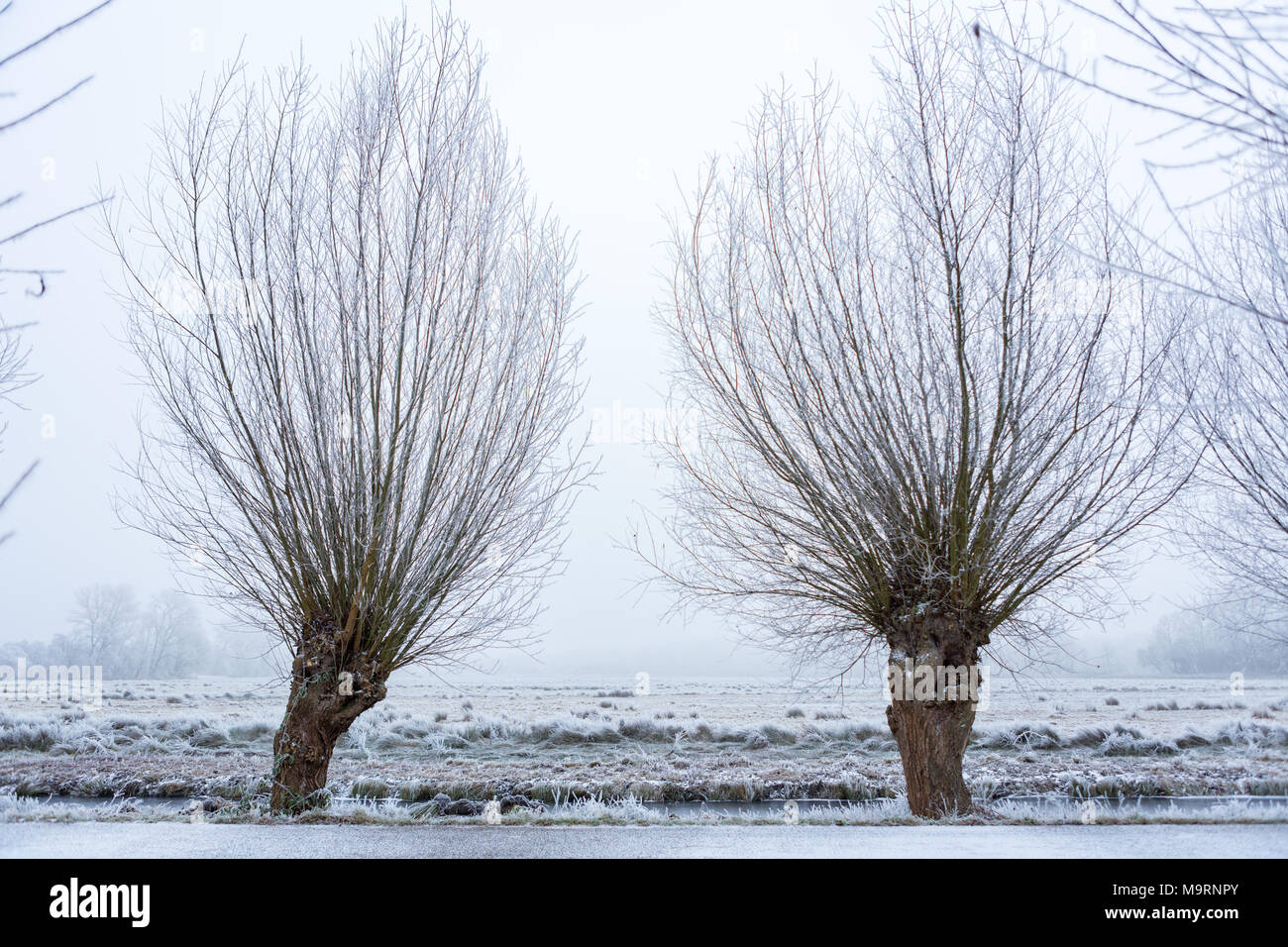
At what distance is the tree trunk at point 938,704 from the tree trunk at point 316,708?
386cm

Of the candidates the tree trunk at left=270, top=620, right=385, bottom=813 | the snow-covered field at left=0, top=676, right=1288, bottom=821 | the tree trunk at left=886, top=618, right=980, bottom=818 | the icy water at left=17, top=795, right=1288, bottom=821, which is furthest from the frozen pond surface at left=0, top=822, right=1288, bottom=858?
the snow-covered field at left=0, top=676, right=1288, bottom=821

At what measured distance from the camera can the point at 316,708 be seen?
5754 mm

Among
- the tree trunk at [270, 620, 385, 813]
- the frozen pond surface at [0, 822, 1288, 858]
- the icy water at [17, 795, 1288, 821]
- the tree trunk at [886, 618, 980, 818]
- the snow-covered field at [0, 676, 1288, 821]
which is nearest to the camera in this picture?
the frozen pond surface at [0, 822, 1288, 858]

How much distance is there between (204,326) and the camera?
5.66 metres

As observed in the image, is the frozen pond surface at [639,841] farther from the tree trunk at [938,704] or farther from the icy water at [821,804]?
the tree trunk at [938,704]

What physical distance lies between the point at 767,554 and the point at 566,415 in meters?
1.88

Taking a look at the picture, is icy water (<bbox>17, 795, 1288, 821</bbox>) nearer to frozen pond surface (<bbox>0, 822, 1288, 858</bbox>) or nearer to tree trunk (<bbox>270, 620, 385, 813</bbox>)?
tree trunk (<bbox>270, 620, 385, 813</bbox>)

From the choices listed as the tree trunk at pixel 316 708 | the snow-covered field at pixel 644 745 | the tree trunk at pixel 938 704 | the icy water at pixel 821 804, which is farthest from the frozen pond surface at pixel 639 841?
the snow-covered field at pixel 644 745

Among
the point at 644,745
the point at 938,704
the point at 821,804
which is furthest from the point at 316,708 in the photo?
the point at 644,745

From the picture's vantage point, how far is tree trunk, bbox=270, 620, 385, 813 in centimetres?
575

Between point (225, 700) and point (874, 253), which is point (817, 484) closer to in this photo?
point (874, 253)

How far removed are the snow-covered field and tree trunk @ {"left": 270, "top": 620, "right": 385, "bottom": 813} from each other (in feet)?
8.24

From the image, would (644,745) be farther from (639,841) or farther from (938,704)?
(639,841)
